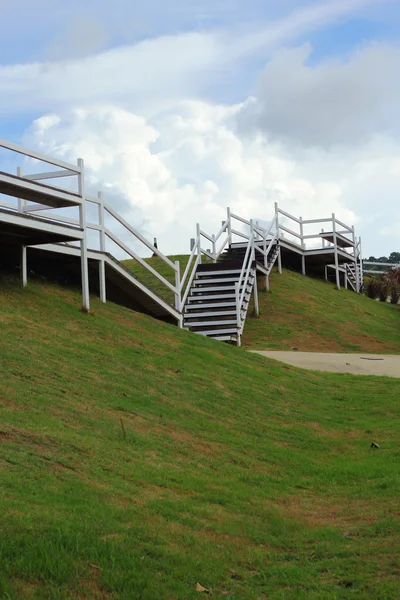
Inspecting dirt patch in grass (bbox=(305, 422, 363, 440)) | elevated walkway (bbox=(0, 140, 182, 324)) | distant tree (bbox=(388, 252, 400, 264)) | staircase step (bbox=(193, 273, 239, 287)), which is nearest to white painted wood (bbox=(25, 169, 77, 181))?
elevated walkway (bbox=(0, 140, 182, 324))

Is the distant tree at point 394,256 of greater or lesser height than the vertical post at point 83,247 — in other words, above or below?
above

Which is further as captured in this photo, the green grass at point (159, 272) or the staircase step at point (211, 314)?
the staircase step at point (211, 314)

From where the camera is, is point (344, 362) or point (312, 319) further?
point (312, 319)

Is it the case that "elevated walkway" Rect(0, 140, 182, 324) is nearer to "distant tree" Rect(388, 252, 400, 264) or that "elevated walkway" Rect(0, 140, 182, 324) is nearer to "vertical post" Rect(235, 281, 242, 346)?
"vertical post" Rect(235, 281, 242, 346)

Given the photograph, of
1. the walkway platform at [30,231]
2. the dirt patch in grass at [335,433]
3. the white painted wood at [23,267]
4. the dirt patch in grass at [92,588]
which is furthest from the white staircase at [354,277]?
the dirt patch in grass at [92,588]

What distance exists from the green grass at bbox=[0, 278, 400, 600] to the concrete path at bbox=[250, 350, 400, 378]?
4.85m

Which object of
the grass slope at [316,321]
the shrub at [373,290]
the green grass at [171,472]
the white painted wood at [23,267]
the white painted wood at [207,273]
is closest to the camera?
the green grass at [171,472]

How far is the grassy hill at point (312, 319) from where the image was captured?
95.2 ft

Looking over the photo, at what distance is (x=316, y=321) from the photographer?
105ft

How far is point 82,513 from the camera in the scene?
687 cm

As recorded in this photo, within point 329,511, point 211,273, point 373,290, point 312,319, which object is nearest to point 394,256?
point 373,290

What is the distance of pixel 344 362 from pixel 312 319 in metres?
8.50

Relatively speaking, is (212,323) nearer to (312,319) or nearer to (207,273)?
(207,273)

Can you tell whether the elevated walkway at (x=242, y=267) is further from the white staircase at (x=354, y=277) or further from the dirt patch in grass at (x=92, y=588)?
the dirt patch in grass at (x=92, y=588)
